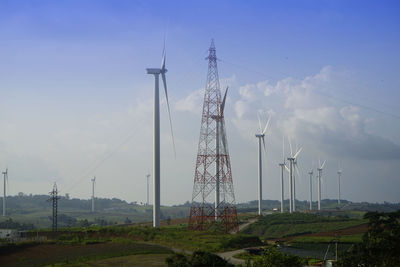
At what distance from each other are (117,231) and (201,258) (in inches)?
1556

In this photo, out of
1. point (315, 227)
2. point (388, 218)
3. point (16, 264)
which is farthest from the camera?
point (315, 227)

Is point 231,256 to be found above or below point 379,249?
below

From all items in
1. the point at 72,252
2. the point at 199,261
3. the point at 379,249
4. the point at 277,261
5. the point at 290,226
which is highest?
the point at 379,249

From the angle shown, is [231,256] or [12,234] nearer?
[231,256]

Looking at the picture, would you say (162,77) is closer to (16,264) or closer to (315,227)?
(16,264)

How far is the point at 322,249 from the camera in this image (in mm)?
70250

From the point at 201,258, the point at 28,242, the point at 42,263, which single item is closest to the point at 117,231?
the point at 28,242

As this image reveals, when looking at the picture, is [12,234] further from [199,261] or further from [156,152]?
[199,261]

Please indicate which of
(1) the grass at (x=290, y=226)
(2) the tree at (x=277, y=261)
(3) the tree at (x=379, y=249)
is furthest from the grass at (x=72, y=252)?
(1) the grass at (x=290, y=226)

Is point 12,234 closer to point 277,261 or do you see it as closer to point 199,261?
point 199,261

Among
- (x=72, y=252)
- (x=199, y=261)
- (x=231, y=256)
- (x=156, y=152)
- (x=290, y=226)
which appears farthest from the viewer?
(x=290, y=226)

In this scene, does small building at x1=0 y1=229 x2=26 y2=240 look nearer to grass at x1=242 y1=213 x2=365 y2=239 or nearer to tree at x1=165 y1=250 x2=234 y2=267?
grass at x1=242 y1=213 x2=365 y2=239

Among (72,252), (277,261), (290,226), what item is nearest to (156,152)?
(72,252)

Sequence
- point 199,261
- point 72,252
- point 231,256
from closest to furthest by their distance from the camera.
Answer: point 199,261 → point 231,256 → point 72,252
